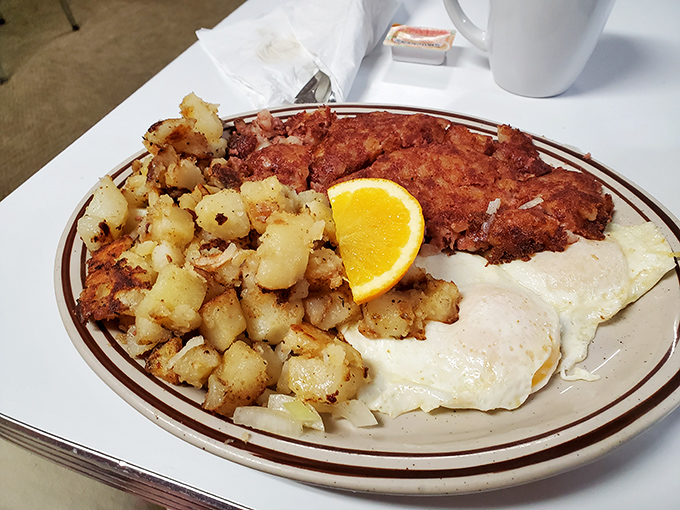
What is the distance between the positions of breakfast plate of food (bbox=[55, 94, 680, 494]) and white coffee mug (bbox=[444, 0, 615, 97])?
798mm

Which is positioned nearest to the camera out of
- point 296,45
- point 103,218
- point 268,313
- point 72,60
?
point 268,313

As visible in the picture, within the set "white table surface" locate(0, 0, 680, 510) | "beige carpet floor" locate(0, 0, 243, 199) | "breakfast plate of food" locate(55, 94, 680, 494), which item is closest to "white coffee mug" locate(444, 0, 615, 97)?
"white table surface" locate(0, 0, 680, 510)

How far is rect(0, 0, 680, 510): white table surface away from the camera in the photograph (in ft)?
4.07

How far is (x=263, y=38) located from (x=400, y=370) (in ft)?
6.81

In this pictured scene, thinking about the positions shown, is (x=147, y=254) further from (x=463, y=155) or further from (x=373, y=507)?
(x=463, y=155)

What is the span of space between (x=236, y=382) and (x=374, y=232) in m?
0.53

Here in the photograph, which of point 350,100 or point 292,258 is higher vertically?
point 292,258

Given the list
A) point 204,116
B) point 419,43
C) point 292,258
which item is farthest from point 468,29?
point 292,258

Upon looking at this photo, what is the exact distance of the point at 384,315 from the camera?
4.45ft

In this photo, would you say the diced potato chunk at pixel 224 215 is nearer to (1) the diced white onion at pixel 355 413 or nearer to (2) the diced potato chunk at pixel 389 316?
(2) the diced potato chunk at pixel 389 316

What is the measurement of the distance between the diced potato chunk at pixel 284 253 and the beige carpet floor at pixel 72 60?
3523 millimetres

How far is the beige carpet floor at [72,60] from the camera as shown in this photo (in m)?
4.27

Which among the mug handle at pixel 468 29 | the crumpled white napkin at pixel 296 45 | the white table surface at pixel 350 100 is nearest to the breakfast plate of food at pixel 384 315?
the white table surface at pixel 350 100

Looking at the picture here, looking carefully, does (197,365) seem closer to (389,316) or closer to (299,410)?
(299,410)
